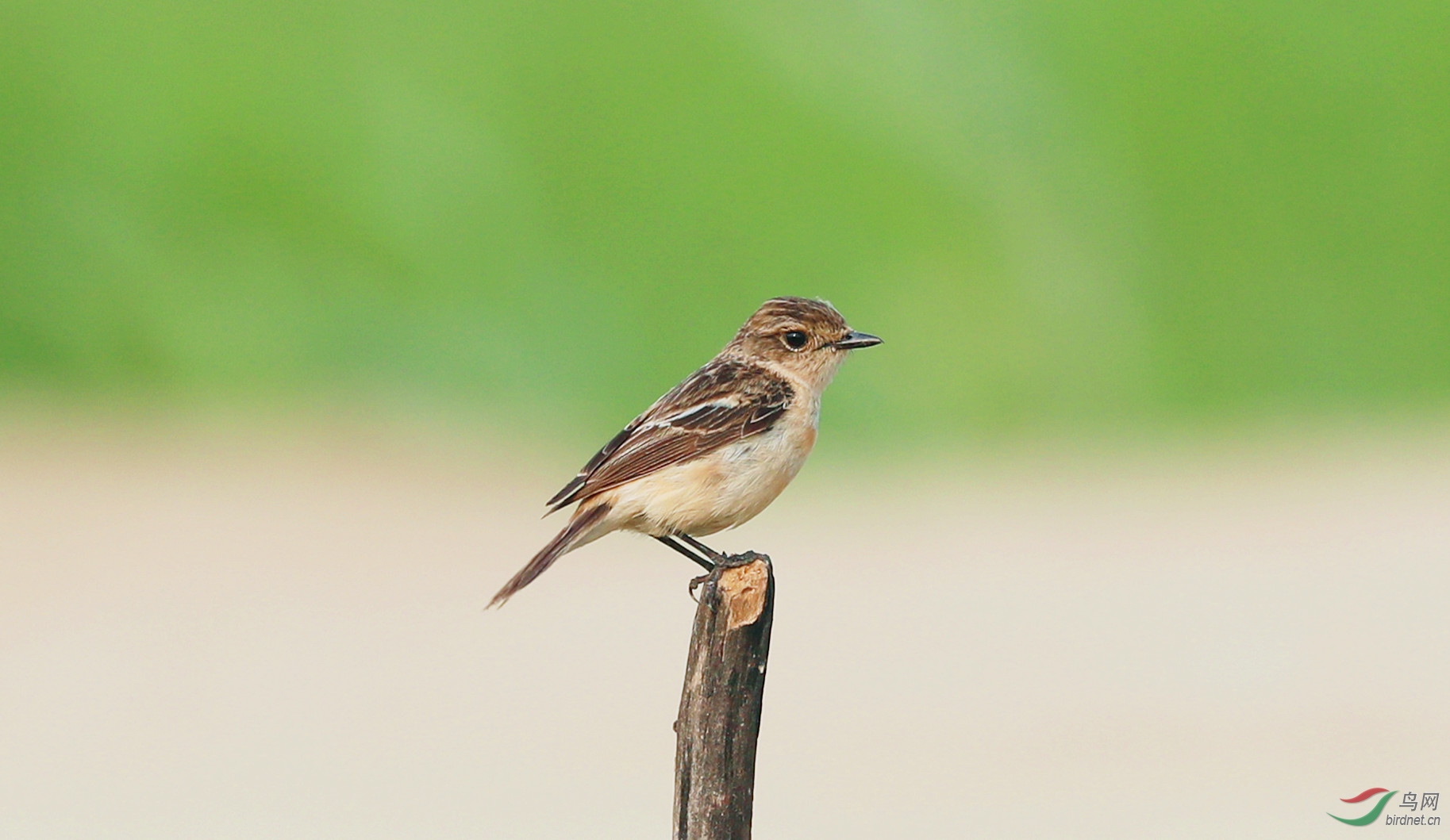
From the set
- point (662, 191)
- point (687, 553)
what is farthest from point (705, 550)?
point (662, 191)

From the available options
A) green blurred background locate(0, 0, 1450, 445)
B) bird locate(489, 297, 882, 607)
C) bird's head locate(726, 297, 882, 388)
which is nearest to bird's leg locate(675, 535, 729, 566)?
bird locate(489, 297, 882, 607)

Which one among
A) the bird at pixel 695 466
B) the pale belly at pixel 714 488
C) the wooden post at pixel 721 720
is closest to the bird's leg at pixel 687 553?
the bird at pixel 695 466

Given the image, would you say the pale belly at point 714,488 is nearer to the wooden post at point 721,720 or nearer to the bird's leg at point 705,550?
the bird's leg at point 705,550

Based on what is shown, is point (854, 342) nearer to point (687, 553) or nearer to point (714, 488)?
point (714, 488)

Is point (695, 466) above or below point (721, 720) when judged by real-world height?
above

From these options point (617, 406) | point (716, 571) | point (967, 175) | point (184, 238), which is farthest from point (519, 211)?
point (716, 571)
